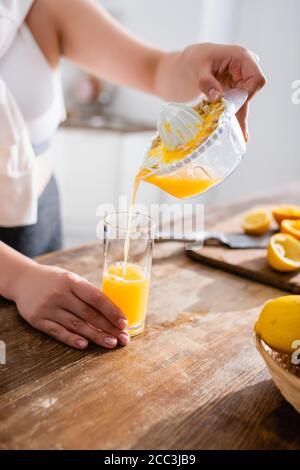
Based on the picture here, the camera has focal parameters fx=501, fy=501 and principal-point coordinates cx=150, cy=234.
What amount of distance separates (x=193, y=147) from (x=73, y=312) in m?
0.33

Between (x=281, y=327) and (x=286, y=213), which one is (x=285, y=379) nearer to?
(x=281, y=327)

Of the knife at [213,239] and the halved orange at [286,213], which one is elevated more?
the halved orange at [286,213]

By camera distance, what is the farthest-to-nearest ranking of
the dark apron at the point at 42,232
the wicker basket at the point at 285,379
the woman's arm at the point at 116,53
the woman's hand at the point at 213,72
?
the dark apron at the point at 42,232 → the woman's arm at the point at 116,53 → the woman's hand at the point at 213,72 → the wicker basket at the point at 285,379

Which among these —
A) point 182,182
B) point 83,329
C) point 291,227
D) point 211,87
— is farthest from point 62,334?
point 291,227

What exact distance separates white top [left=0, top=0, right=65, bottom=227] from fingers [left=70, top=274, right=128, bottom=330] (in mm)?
361

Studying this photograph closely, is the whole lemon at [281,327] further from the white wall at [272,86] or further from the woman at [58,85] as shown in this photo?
the white wall at [272,86]

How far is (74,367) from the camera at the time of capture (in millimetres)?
748

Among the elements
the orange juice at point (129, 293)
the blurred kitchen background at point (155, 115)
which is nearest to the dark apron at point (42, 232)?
the orange juice at point (129, 293)

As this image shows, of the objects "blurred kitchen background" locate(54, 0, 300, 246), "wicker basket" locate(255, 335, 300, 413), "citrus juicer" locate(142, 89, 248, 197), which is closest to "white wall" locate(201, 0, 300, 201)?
"blurred kitchen background" locate(54, 0, 300, 246)

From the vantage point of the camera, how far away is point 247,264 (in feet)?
3.83

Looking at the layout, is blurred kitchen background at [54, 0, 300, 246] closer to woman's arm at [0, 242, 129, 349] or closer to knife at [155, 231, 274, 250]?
knife at [155, 231, 274, 250]

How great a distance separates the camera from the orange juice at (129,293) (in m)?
0.85
